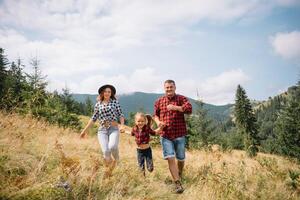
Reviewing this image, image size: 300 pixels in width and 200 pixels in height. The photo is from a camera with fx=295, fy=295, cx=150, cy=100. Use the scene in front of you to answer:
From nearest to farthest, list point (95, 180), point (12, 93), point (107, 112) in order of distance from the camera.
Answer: point (95, 180)
point (107, 112)
point (12, 93)

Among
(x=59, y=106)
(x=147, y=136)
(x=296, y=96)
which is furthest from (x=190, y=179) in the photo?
(x=296, y=96)

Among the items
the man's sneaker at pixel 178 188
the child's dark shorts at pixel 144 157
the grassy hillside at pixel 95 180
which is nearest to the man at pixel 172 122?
the man's sneaker at pixel 178 188

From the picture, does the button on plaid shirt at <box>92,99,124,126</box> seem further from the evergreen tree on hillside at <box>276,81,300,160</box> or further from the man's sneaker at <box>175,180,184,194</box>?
the evergreen tree on hillside at <box>276,81,300,160</box>

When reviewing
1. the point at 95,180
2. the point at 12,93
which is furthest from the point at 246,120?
the point at 95,180

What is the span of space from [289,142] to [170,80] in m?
36.7

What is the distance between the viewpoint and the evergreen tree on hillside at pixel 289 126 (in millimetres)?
38094

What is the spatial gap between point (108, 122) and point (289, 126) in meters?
37.8

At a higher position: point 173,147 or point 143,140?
point 143,140

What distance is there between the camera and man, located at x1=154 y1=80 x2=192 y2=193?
21.2 feet

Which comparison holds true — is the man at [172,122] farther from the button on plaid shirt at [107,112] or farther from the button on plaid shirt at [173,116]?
the button on plaid shirt at [107,112]

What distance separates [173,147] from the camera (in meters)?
6.63

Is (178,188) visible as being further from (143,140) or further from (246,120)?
(246,120)

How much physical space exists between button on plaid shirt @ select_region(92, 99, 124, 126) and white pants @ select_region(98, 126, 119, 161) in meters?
0.21

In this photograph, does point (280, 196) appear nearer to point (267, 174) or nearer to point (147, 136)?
point (267, 174)
